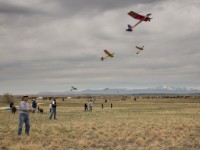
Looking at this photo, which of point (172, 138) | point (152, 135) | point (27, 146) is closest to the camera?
point (27, 146)

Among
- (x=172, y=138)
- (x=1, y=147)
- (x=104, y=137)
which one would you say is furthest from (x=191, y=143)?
(x=1, y=147)

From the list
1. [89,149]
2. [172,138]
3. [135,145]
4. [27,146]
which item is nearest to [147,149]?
[135,145]

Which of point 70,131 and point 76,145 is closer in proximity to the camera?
point 76,145

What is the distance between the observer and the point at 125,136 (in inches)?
693

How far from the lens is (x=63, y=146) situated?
14.5 m

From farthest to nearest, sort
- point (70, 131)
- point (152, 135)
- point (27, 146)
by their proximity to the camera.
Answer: point (70, 131) < point (152, 135) < point (27, 146)

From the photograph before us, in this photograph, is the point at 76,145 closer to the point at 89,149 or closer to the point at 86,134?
the point at 89,149

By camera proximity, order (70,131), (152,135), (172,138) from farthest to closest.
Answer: (70,131)
(152,135)
(172,138)

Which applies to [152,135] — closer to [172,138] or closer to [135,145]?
[172,138]

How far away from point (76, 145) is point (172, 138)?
5303 mm

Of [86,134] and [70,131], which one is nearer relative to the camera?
[86,134]

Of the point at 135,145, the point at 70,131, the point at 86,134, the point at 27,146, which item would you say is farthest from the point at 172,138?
the point at 27,146

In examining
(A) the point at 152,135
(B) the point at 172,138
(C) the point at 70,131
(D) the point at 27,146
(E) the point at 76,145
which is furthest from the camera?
(C) the point at 70,131

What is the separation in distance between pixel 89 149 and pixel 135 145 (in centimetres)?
243
